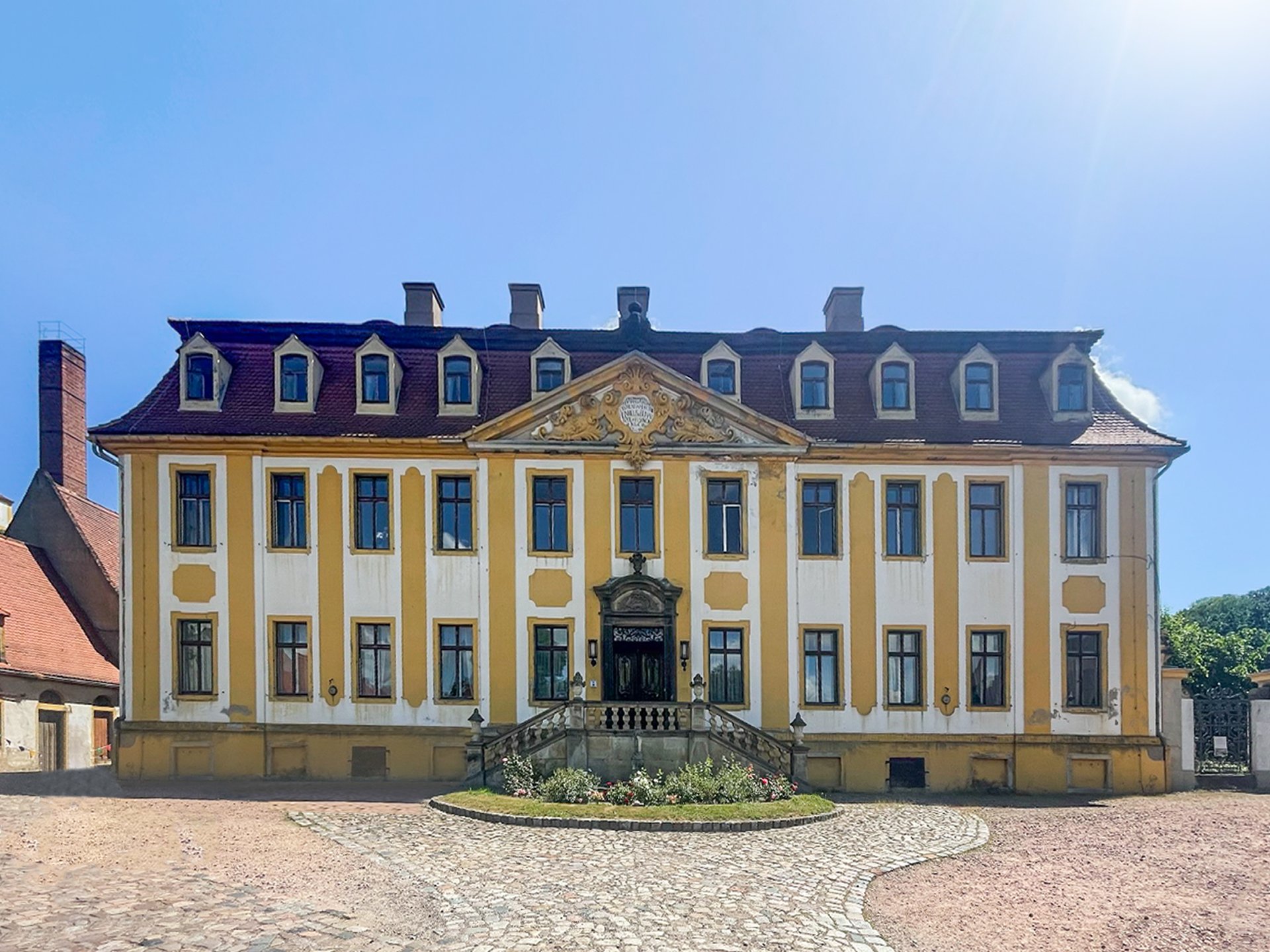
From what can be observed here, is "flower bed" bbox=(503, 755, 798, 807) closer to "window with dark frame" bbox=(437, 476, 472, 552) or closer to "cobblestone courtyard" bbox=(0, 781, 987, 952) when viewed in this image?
"cobblestone courtyard" bbox=(0, 781, 987, 952)

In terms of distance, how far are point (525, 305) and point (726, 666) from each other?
12636 millimetres

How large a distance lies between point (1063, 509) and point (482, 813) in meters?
17.1

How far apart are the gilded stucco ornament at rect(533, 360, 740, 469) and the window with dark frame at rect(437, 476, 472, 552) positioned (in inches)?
98.2

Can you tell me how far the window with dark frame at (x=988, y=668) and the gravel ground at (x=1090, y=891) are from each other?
188 inches

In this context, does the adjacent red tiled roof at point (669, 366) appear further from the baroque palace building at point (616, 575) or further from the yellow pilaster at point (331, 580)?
the yellow pilaster at point (331, 580)

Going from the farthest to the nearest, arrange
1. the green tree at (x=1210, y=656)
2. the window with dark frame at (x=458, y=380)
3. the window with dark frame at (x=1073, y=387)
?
the green tree at (x=1210, y=656) < the window with dark frame at (x=1073, y=387) < the window with dark frame at (x=458, y=380)

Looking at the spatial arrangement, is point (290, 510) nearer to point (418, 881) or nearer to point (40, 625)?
point (40, 625)

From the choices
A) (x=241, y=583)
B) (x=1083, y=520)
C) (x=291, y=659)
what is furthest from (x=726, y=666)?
(x=241, y=583)

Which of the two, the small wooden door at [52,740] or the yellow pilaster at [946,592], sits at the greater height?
the yellow pilaster at [946,592]

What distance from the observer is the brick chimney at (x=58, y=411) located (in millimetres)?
32844

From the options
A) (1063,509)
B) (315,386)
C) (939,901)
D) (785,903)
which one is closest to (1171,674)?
(1063,509)

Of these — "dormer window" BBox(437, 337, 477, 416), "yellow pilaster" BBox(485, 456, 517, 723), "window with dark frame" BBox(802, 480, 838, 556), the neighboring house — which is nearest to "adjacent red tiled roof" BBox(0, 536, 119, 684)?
the neighboring house

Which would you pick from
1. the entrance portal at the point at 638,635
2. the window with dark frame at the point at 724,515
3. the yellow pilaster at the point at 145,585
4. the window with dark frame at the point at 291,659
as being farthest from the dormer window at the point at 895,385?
the yellow pilaster at the point at 145,585

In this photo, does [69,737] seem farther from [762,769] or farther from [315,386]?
[762,769]
